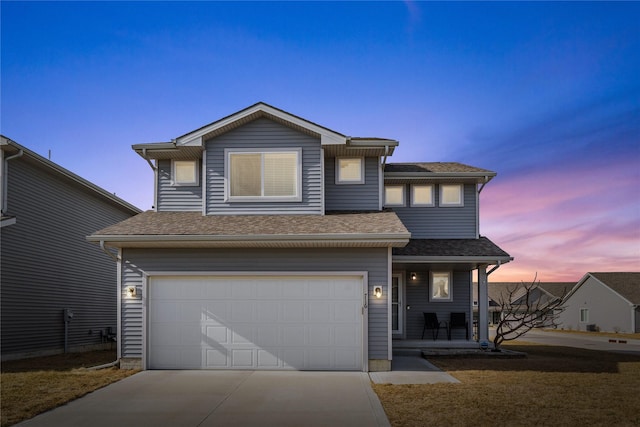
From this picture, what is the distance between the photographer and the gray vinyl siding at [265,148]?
13898 mm

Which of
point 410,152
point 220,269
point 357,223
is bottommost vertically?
point 220,269

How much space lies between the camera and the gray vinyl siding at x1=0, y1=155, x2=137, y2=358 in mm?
15008

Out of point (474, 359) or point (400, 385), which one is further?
point (474, 359)

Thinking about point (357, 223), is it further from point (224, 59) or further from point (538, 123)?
point (538, 123)

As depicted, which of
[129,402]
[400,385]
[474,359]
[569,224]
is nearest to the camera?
[129,402]

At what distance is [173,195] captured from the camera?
48.4 feet

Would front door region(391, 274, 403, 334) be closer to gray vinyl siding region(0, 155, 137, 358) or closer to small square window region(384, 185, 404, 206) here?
small square window region(384, 185, 404, 206)

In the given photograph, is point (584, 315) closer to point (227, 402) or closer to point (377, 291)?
point (377, 291)

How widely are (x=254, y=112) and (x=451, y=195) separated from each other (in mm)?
7240

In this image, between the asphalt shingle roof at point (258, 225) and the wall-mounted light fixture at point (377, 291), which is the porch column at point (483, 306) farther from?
the wall-mounted light fixture at point (377, 291)

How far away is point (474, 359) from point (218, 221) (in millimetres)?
7856

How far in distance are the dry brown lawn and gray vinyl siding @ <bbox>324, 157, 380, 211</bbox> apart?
15.0 feet

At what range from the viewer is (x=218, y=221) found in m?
13.3

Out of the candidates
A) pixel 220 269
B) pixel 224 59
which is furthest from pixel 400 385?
pixel 224 59
